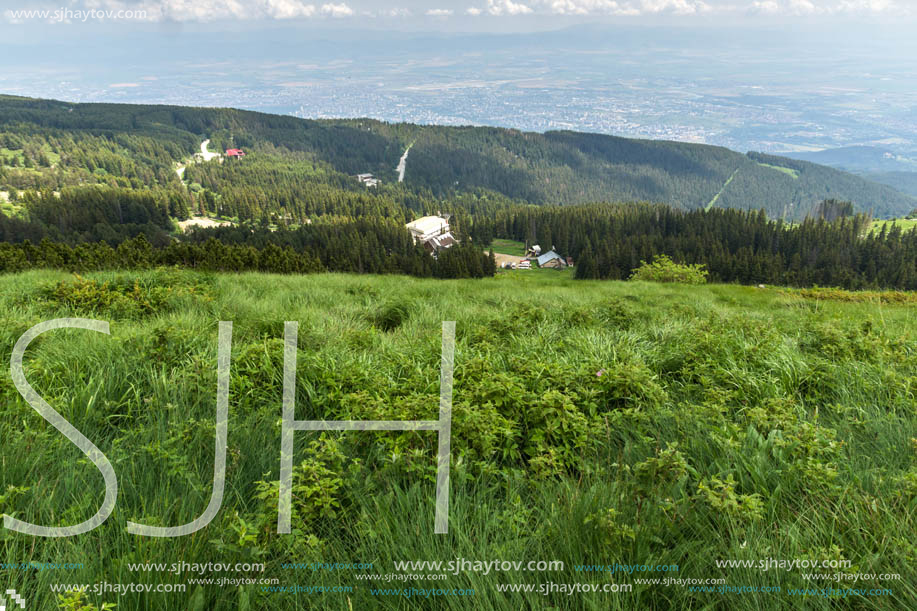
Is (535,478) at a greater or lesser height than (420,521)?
lesser

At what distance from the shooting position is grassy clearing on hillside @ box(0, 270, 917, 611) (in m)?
2.16

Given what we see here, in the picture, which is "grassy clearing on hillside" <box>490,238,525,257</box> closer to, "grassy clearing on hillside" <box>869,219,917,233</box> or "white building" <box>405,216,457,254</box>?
"white building" <box>405,216,457,254</box>

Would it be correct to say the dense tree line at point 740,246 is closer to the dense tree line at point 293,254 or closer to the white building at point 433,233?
the white building at point 433,233

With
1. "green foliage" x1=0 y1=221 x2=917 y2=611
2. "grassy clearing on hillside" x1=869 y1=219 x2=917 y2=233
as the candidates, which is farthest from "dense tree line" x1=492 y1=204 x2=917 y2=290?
"green foliage" x1=0 y1=221 x2=917 y2=611

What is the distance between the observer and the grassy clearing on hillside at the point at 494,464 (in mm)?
2156

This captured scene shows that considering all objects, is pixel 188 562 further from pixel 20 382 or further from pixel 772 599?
pixel 20 382

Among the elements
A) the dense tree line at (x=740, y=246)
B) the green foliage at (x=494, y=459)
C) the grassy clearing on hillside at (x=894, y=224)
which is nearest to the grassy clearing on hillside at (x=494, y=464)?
the green foliage at (x=494, y=459)

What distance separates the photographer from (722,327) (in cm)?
668

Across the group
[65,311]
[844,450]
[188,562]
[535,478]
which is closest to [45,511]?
[188,562]

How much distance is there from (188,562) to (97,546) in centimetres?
52

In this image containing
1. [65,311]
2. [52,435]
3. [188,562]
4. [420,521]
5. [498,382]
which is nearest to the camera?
[188,562]

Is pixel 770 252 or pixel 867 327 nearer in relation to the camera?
pixel 867 327

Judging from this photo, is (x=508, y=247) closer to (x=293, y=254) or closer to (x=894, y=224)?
(x=894, y=224)

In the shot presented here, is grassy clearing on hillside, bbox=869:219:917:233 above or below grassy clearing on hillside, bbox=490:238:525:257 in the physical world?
above
